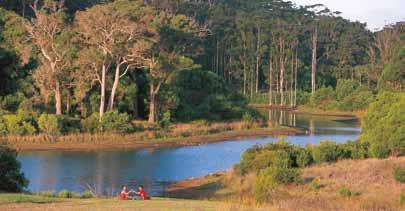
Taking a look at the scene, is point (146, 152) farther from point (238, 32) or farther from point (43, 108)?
point (238, 32)

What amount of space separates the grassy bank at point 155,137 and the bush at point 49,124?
1.87ft

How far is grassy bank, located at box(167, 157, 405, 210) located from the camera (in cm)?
2817

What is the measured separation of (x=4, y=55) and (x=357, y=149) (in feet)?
105

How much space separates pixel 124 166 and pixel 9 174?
16.3 m

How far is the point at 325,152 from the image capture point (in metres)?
36.6

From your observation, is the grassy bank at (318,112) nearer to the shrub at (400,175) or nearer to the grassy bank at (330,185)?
the grassy bank at (330,185)

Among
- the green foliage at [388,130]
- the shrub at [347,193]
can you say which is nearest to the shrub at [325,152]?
the green foliage at [388,130]

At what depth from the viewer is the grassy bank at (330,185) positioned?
1109 inches

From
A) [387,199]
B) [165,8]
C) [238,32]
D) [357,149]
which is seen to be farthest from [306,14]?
[387,199]

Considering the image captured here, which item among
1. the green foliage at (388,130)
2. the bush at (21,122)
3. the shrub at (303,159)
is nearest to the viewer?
the shrub at (303,159)

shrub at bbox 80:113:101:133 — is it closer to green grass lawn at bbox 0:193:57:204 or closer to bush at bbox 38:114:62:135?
bush at bbox 38:114:62:135

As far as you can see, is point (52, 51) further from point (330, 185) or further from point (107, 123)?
point (330, 185)

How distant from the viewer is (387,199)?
27.6m

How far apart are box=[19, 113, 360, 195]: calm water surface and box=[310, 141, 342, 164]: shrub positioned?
292 inches
